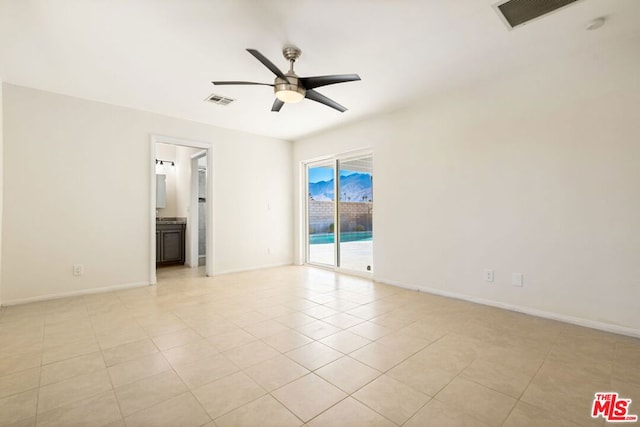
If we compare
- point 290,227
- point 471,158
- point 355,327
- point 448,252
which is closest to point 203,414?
point 355,327

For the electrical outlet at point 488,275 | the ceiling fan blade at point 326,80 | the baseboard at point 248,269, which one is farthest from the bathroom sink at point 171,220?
the electrical outlet at point 488,275

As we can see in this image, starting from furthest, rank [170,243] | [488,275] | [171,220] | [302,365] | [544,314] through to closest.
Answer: [171,220], [170,243], [488,275], [544,314], [302,365]

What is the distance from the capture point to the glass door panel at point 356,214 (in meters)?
4.92

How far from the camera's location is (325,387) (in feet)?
5.84

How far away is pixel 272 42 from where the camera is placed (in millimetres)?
2535

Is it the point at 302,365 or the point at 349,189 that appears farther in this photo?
the point at 349,189

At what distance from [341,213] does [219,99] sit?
9.23 feet

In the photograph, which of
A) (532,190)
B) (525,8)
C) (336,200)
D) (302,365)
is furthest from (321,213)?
(525,8)

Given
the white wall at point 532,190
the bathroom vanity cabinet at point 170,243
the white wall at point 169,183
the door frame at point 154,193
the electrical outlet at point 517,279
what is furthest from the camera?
the white wall at point 169,183

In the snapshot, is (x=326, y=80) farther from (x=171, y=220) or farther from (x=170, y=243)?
(x=171, y=220)

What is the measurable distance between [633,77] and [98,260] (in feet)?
20.6

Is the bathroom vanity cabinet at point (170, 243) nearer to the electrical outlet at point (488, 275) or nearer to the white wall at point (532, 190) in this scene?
the white wall at point (532, 190)

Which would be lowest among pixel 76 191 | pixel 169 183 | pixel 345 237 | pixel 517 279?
pixel 517 279

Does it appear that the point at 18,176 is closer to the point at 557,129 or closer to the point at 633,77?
the point at 557,129
